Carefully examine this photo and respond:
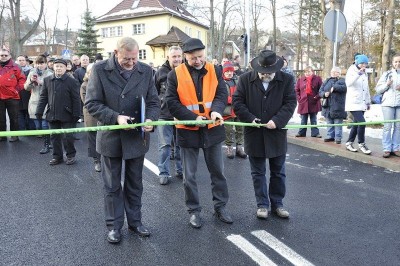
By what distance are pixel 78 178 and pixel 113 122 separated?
2.97m

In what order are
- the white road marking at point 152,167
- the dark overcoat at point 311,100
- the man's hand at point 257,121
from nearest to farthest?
the man's hand at point 257,121, the white road marking at point 152,167, the dark overcoat at point 311,100

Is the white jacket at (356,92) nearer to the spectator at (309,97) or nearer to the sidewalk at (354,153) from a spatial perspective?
the sidewalk at (354,153)

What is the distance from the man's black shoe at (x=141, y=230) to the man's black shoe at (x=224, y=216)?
86 cm

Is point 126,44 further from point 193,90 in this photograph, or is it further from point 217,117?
point 217,117

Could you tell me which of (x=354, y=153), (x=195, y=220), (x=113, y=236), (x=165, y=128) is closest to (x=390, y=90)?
(x=354, y=153)

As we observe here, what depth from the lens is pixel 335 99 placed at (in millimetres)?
8672

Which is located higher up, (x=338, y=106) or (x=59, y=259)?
(x=338, y=106)

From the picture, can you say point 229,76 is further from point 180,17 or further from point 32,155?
point 180,17

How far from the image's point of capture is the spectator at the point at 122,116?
384cm

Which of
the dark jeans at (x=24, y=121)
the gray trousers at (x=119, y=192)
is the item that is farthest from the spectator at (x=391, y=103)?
the dark jeans at (x=24, y=121)

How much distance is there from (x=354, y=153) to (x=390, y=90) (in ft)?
4.63

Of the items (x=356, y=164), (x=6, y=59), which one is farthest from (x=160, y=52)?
(x=356, y=164)

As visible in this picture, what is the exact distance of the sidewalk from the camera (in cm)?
709

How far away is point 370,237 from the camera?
405 cm
